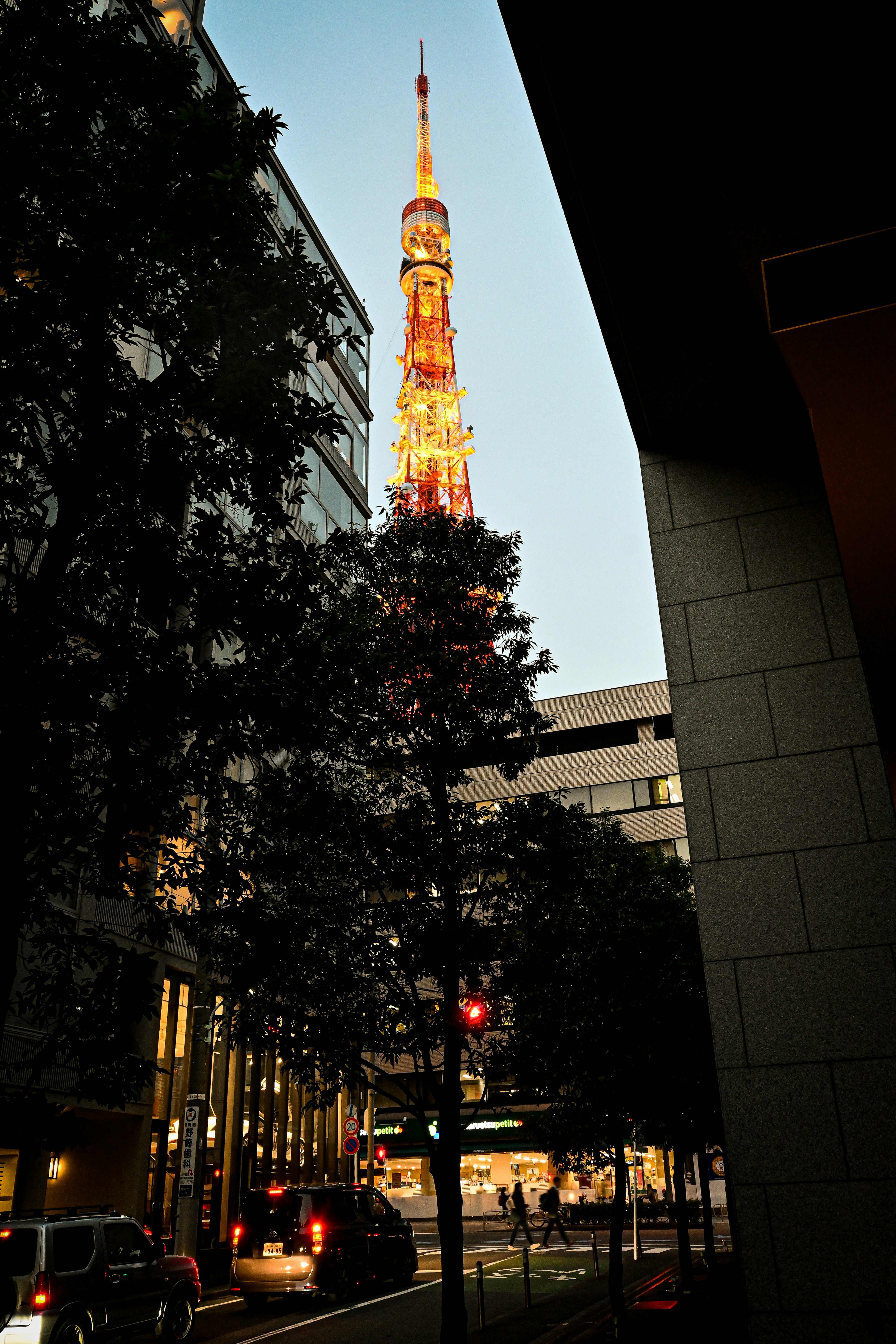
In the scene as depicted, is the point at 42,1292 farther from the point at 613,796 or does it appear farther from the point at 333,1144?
the point at 613,796

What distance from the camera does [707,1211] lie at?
21.8m

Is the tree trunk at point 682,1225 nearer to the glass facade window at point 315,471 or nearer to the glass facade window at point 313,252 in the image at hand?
the glass facade window at point 315,471

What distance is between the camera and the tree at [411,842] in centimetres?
1144

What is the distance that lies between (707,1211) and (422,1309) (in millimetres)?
8195

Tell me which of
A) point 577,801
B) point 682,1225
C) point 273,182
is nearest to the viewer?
point 682,1225

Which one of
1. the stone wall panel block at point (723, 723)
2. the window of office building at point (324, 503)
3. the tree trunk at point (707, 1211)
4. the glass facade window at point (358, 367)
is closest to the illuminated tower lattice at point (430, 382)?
the glass facade window at point (358, 367)

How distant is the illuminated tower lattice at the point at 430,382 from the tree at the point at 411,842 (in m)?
40.8

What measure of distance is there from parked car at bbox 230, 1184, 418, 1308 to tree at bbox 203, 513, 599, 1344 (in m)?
4.99

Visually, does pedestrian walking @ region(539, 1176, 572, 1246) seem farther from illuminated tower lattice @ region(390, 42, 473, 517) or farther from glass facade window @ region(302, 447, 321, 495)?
illuminated tower lattice @ region(390, 42, 473, 517)

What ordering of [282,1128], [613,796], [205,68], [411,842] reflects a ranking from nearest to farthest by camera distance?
[411,842], [205,68], [282,1128], [613,796]

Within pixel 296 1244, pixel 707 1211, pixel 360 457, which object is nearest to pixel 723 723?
pixel 296 1244

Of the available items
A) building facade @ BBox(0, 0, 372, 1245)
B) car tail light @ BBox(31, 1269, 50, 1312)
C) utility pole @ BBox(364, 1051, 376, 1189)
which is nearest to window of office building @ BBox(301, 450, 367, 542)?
building facade @ BBox(0, 0, 372, 1245)

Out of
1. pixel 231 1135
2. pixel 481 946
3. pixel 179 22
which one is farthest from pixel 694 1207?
pixel 179 22

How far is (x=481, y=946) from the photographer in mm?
12047
